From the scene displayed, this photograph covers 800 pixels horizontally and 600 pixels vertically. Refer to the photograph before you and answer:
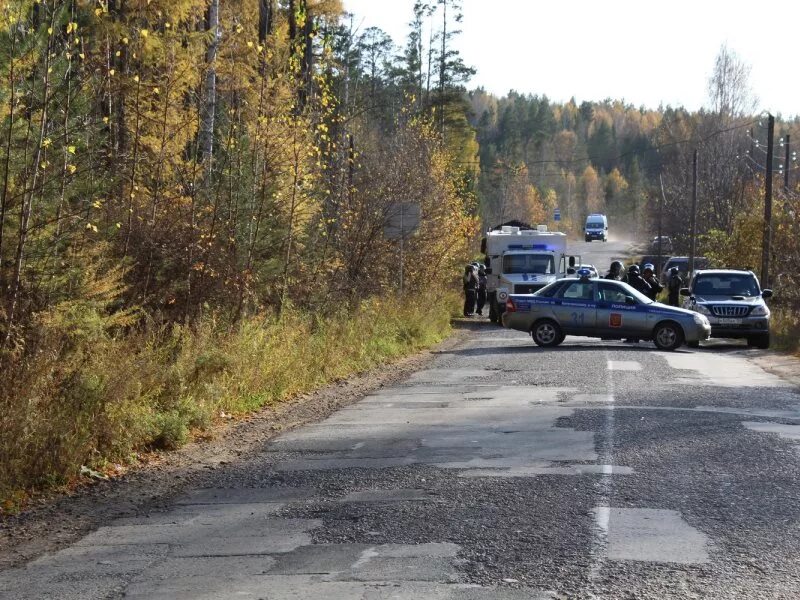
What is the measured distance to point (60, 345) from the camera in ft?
38.6

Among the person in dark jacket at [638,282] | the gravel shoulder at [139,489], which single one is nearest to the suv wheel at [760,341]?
the person in dark jacket at [638,282]

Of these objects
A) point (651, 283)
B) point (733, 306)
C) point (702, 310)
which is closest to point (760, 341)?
point (733, 306)

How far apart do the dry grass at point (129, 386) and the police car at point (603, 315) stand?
780 cm

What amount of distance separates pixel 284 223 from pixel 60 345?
8.02 meters

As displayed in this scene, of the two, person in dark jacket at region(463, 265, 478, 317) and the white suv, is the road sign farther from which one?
person in dark jacket at region(463, 265, 478, 317)

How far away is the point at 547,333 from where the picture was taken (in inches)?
1024

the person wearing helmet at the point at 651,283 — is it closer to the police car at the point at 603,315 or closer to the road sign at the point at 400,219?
the police car at the point at 603,315

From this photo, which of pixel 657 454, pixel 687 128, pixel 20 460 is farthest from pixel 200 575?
pixel 687 128

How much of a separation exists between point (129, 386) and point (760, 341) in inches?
831

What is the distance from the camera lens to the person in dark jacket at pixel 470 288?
130 feet

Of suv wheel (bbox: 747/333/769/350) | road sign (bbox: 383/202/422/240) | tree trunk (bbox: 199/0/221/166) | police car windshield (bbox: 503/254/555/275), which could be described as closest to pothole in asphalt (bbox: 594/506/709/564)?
tree trunk (bbox: 199/0/221/166)

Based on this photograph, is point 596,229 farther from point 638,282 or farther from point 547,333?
point 547,333

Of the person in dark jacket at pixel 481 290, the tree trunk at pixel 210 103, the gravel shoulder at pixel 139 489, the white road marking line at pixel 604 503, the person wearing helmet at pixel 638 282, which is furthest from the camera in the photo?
the person in dark jacket at pixel 481 290

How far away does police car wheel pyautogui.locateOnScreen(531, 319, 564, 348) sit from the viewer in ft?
85.0
